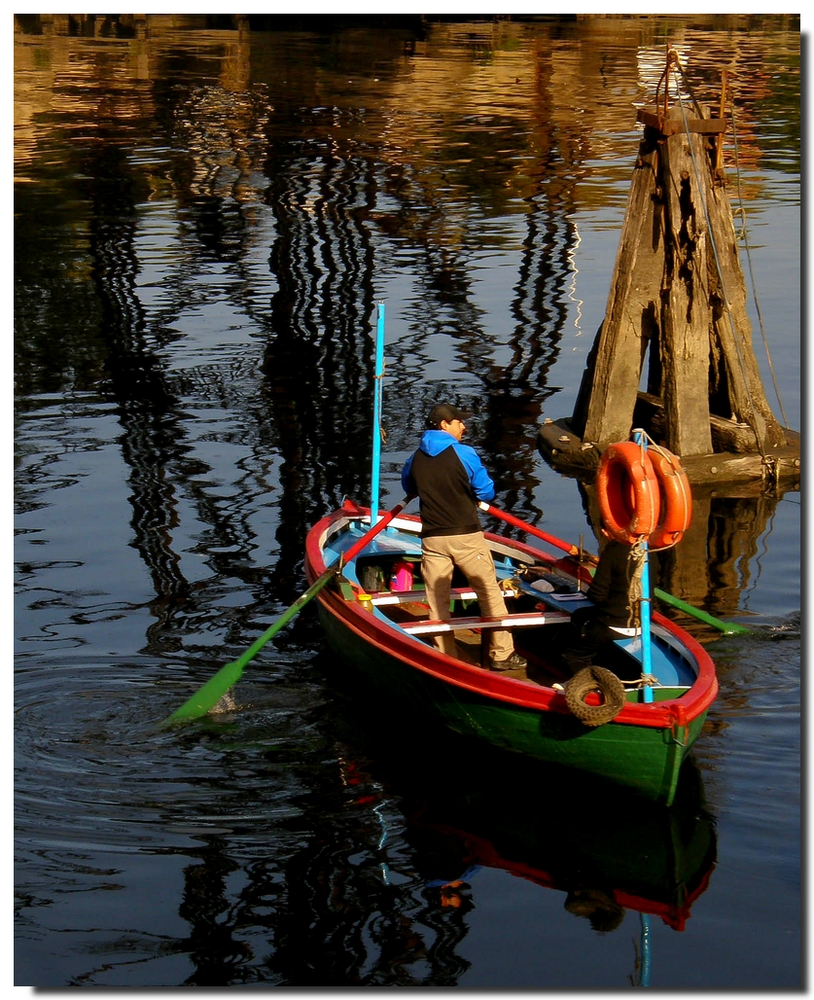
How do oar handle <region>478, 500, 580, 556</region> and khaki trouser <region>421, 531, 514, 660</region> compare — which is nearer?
khaki trouser <region>421, 531, 514, 660</region>

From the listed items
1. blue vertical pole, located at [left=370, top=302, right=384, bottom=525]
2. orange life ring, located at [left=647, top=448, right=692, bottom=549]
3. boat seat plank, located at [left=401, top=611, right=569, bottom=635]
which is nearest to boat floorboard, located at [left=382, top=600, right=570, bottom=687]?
boat seat plank, located at [left=401, top=611, right=569, bottom=635]

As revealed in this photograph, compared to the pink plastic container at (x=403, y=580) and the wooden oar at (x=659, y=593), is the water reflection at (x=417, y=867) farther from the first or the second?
the pink plastic container at (x=403, y=580)

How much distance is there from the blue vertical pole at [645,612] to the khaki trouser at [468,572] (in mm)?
1480

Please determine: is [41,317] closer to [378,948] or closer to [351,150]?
[351,150]

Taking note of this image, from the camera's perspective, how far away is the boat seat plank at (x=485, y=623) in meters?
10.2

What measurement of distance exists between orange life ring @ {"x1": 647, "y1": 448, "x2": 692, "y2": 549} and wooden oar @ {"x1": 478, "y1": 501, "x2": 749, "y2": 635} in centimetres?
173

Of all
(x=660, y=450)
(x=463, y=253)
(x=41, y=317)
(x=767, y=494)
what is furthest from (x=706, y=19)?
(x=660, y=450)

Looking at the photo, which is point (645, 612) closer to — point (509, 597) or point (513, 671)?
point (513, 671)

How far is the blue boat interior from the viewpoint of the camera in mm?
9492

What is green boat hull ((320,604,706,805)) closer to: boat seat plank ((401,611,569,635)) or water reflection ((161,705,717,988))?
water reflection ((161,705,717,988))

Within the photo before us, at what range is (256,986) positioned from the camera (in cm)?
727

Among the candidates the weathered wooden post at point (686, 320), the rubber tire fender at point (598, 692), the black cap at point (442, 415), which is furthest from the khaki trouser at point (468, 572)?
the weathered wooden post at point (686, 320)

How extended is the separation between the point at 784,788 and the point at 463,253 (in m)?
16.1

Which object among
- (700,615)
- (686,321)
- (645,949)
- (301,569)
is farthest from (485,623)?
(686,321)
